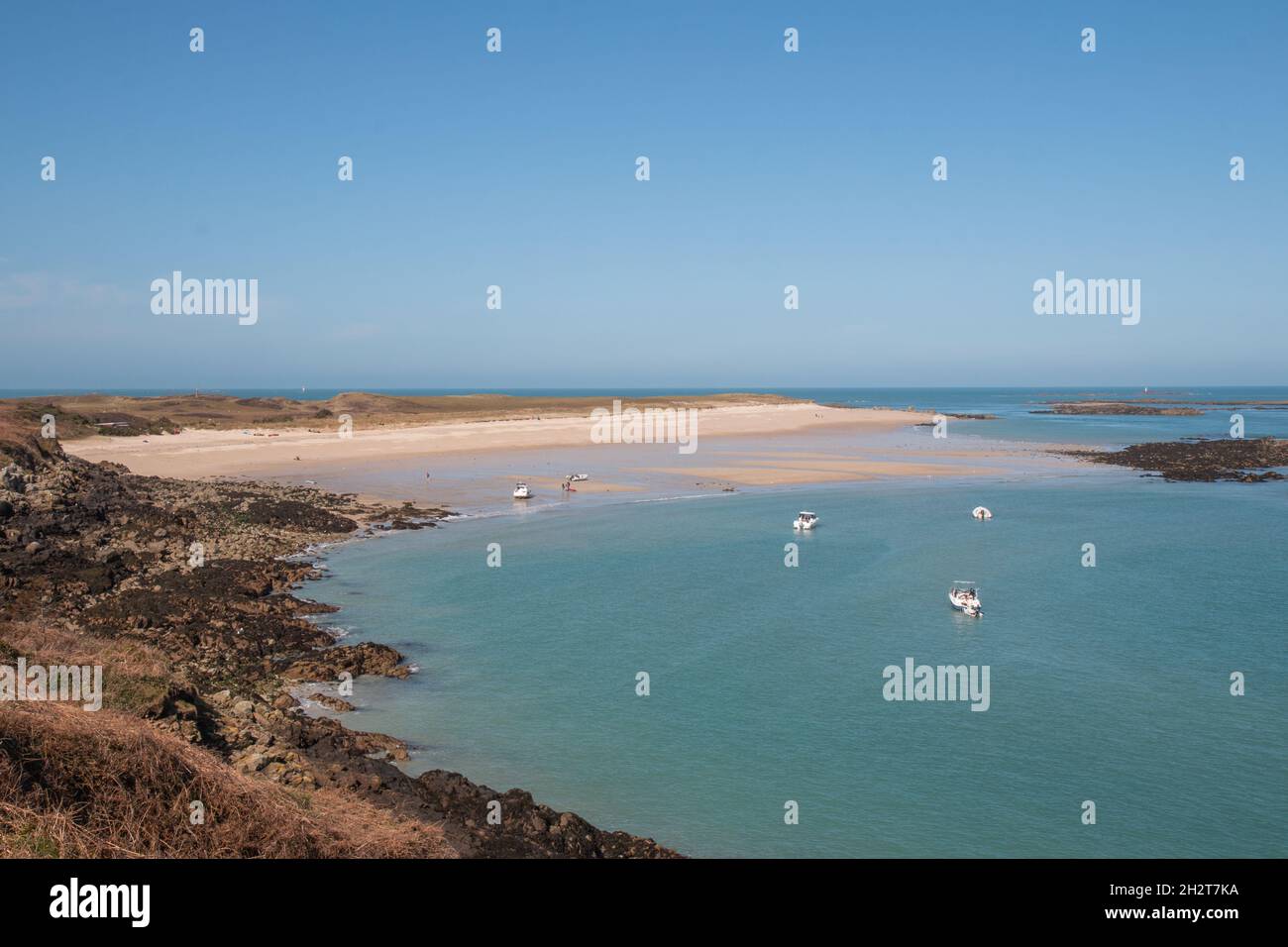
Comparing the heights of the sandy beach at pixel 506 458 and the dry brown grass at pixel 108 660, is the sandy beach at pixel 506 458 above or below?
above

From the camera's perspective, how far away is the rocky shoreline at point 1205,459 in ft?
218

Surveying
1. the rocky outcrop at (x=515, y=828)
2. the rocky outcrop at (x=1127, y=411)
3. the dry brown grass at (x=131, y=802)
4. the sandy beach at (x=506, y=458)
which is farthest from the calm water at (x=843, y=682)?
the rocky outcrop at (x=1127, y=411)

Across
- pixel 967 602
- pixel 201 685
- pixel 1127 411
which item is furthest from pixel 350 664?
pixel 1127 411

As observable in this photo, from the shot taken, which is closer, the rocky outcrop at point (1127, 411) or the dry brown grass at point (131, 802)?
the dry brown grass at point (131, 802)

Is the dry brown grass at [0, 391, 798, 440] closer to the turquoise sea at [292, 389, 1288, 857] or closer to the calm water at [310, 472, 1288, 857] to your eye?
the turquoise sea at [292, 389, 1288, 857]

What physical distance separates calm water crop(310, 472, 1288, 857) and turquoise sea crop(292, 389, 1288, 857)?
82mm

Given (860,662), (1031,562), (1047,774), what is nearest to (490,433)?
(1031,562)

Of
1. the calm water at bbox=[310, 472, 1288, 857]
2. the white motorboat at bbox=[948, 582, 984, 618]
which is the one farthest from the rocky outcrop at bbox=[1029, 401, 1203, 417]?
the white motorboat at bbox=[948, 582, 984, 618]

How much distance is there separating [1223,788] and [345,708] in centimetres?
1811

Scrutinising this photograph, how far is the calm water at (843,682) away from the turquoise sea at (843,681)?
0.27 feet

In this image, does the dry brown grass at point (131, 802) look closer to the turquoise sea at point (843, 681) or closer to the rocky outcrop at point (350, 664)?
the turquoise sea at point (843, 681)

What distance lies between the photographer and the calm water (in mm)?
15508

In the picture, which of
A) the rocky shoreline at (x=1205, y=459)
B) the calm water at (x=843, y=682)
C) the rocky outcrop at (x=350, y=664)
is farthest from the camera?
the rocky shoreline at (x=1205, y=459)
